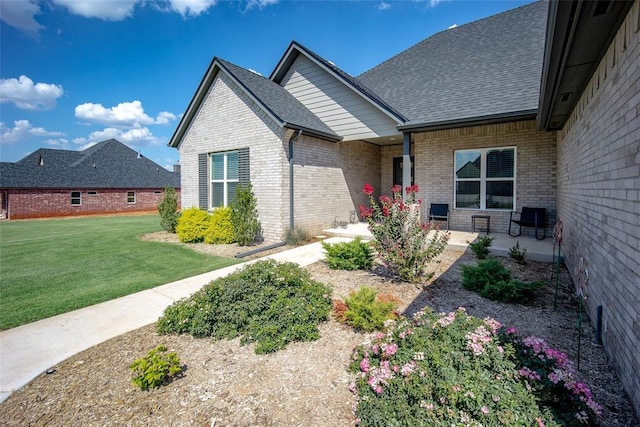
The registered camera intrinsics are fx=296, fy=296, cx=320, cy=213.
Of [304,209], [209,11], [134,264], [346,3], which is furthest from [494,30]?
[134,264]

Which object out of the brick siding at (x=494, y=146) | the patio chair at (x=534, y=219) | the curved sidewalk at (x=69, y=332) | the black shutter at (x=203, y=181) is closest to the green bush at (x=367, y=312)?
the curved sidewalk at (x=69, y=332)

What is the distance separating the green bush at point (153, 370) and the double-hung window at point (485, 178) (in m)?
8.97

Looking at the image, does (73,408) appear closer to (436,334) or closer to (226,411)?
(226,411)

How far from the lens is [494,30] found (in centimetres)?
1103

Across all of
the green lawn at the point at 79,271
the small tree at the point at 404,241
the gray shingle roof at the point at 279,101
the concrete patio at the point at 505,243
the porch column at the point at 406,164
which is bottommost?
the green lawn at the point at 79,271

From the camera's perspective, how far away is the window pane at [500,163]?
27.9 ft

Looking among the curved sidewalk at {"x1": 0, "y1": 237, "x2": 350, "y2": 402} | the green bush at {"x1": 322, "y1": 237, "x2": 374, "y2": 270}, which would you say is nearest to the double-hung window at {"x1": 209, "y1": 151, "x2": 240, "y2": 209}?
the green bush at {"x1": 322, "y1": 237, "x2": 374, "y2": 270}

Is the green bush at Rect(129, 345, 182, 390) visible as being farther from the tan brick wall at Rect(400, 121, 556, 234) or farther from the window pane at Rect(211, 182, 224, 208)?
the tan brick wall at Rect(400, 121, 556, 234)

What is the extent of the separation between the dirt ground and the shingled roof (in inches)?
1106

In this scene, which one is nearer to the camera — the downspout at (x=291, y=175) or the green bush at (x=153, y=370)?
the green bush at (x=153, y=370)

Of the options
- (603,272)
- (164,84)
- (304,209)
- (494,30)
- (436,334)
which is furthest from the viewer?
(164,84)

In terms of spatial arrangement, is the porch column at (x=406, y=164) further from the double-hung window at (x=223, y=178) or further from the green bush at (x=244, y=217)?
the double-hung window at (x=223, y=178)

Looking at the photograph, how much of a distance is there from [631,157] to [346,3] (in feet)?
34.3

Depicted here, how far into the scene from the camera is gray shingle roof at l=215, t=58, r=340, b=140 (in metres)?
8.97
